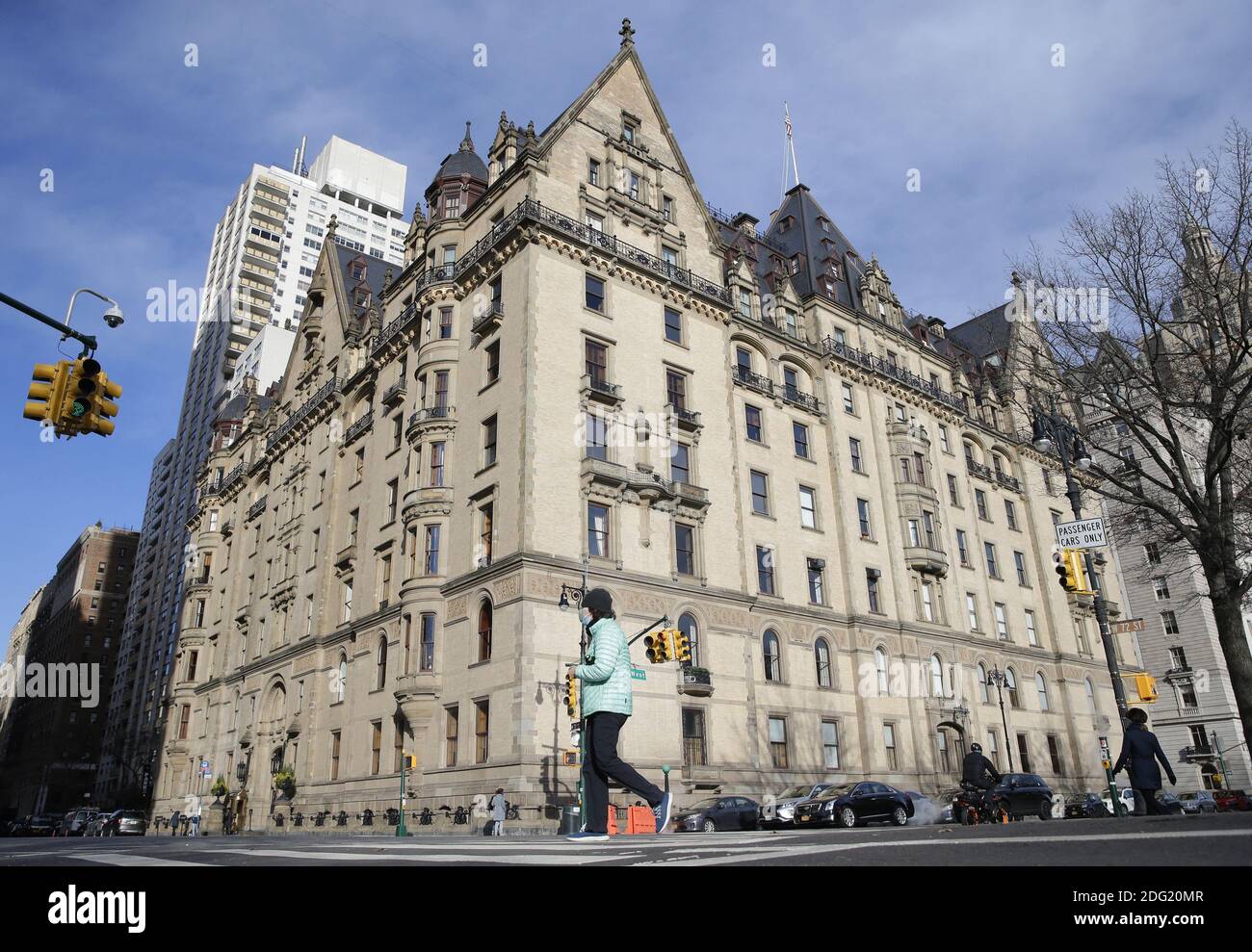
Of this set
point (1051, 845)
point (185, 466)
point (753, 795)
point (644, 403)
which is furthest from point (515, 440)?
point (185, 466)

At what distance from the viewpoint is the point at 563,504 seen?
32.8 metres

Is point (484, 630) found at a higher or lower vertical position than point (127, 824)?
higher

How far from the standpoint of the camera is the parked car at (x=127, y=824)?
53469mm

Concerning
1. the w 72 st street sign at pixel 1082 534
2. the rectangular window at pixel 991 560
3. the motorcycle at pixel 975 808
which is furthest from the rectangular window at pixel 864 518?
the w 72 st street sign at pixel 1082 534

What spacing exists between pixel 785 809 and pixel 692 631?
26.6ft

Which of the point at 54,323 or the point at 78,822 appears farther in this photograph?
the point at 78,822

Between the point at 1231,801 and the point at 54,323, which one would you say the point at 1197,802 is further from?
the point at 54,323

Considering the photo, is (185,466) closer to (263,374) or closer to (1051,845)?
(263,374)

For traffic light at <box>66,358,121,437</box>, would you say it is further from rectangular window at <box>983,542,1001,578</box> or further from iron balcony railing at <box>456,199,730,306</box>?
rectangular window at <box>983,542,1001,578</box>

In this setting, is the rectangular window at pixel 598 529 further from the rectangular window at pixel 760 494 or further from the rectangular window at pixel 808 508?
the rectangular window at pixel 808 508

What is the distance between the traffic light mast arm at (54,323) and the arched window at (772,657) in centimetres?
2876

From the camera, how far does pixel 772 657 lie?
38219 mm

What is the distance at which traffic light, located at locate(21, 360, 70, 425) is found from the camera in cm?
1472

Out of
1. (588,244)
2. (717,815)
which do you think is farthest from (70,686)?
(717,815)
